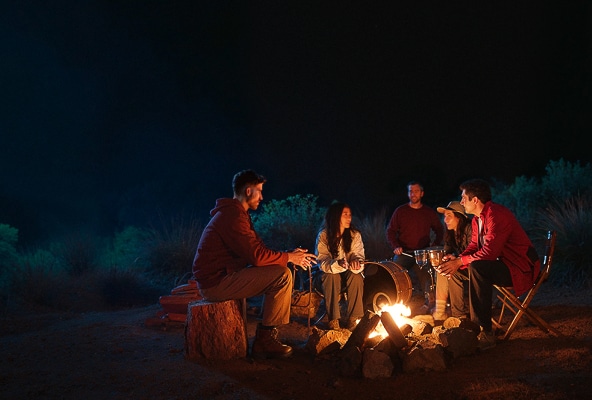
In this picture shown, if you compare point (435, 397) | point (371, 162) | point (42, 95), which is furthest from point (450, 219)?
point (42, 95)

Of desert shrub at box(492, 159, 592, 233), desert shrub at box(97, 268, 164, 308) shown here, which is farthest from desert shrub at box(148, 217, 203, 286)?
desert shrub at box(492, 159, 592, 233)

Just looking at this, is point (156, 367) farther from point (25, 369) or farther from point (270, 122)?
point (270, 122)

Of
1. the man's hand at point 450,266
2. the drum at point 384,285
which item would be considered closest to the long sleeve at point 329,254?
the drum at point 384,285

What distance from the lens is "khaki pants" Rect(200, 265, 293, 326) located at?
438 cm

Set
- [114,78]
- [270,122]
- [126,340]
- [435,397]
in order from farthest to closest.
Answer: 1. [114,78]
2. [270,122]
3. [126,340]
4. [435,397]

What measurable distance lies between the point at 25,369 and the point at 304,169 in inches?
932

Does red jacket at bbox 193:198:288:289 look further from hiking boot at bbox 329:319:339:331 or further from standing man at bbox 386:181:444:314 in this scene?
standing man at bbox 386:181:444:314

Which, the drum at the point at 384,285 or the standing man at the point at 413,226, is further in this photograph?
the standing man at the point at 413,226

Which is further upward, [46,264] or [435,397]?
[46,264]

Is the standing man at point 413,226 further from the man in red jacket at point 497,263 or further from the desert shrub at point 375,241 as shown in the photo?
the desert shrub at point 375,241

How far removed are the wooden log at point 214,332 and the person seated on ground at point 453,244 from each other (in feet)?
8.07

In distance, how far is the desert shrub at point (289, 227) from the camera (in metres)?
9.97

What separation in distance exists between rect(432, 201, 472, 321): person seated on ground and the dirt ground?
665 millimetres

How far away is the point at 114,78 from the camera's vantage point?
31.8 metres
